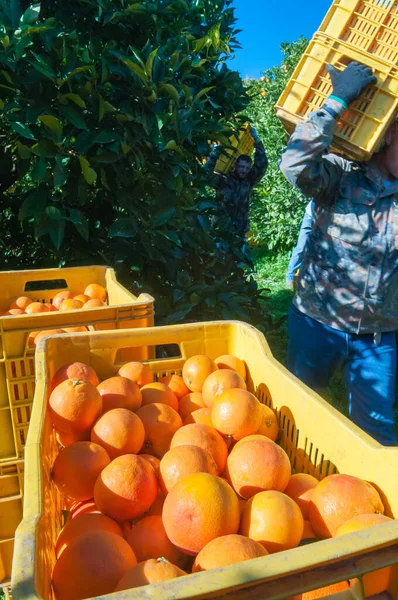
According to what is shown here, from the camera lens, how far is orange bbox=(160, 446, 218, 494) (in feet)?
4.04

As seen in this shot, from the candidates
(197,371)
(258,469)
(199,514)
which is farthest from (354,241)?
(199,514)

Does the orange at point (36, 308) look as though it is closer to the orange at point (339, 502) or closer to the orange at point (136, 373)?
the orange at point (136, 373)

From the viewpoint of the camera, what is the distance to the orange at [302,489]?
1.22m

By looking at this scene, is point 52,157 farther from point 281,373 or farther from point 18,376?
point 281,373

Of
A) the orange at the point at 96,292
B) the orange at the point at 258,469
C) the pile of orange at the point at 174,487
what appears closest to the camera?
the pile of orange at the point at 174,487

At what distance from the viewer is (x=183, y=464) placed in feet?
4.05

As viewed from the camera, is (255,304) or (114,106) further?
(255,304)

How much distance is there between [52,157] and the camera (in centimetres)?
247

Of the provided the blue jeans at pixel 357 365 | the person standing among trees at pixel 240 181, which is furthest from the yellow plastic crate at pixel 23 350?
the person standing among trees at pixel 240 181

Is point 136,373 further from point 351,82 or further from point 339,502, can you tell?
point 351,82

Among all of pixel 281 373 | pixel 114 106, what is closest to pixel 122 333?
pixel 281 373

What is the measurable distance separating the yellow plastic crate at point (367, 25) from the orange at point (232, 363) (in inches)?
55.7

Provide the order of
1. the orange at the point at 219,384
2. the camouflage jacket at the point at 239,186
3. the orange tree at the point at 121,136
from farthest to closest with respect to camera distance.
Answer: the camouflage jacket at the point at 239,186 < the orange tree at the point at 121,136 < the orange at the point at 219,384

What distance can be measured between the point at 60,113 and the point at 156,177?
714 millimetres
